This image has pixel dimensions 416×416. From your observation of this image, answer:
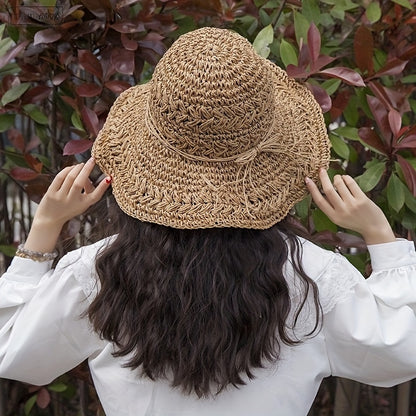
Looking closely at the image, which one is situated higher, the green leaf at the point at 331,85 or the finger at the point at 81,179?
the finger at the point at 81,179

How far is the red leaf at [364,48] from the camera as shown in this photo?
5.90 ft

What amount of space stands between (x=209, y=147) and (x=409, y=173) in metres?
0.60

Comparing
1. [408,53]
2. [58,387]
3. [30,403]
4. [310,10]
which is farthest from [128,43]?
[30,403]

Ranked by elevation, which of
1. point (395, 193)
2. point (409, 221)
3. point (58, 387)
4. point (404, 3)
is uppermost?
point (404, 3)

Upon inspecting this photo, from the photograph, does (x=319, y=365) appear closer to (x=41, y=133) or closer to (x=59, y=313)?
(x=59, y=313)

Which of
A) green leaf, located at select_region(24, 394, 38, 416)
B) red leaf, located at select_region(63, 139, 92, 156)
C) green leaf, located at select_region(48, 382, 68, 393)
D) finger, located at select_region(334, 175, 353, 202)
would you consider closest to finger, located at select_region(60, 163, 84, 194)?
red leaf, located at select_region(63, 139, 92, 156)

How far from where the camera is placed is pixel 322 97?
171 centimetres

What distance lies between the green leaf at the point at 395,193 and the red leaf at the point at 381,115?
10cm

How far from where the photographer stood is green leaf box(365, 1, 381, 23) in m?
1.90

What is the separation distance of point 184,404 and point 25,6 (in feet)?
3.50

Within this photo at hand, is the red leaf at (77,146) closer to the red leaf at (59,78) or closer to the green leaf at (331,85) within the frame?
the red leaf at (59,78)

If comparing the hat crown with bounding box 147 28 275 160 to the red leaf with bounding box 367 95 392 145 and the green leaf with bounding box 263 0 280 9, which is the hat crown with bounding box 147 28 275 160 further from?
the green leaf with bounding box 263 0 280 9

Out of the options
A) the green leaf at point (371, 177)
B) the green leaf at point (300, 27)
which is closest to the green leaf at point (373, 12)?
the green leaf at point (300, 27)

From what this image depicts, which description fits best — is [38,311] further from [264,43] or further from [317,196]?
[264,43]
